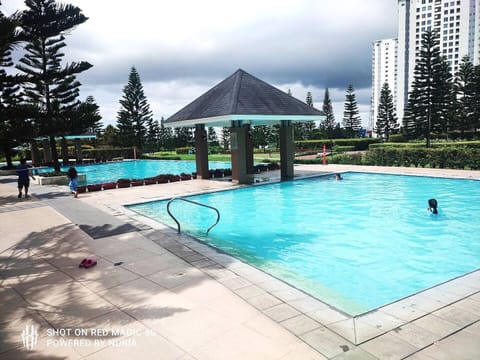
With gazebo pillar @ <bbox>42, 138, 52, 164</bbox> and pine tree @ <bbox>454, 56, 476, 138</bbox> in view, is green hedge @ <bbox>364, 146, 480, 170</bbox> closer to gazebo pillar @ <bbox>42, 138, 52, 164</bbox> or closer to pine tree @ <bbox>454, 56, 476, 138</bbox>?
pine tree @ <bbox>454, 56, 476, 138</bbox>

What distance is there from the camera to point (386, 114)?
5262 cm

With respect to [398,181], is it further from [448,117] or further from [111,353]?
[448,117]

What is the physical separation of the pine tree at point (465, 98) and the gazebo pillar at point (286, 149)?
3171 cm

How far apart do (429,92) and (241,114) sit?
25.6 metres

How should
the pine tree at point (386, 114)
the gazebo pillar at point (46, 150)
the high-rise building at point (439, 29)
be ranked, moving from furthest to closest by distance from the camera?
the high-rise building at point (439, 29), the pine tree at point (386, 114), the gazebo pillar at point (46, 150)

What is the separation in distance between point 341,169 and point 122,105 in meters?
34.9

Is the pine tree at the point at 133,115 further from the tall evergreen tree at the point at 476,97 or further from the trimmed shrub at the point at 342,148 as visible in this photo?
the tall evergreen tree at the point at 476,97

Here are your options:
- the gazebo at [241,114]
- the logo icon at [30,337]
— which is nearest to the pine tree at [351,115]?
the gazebo at [241,114]

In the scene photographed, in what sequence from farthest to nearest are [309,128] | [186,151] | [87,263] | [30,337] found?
1. [309,128]
2. [186,151]
3. [87,263]
4. [30,337]

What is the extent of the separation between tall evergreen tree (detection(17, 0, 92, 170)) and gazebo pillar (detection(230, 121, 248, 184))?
7819 mm

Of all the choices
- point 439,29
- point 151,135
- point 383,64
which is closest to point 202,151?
point 151,135

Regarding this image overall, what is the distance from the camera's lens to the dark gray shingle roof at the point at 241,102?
16.2 metres

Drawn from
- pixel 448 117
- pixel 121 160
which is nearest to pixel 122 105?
pixel 121 160

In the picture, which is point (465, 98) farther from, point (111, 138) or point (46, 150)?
point (46, 150)
